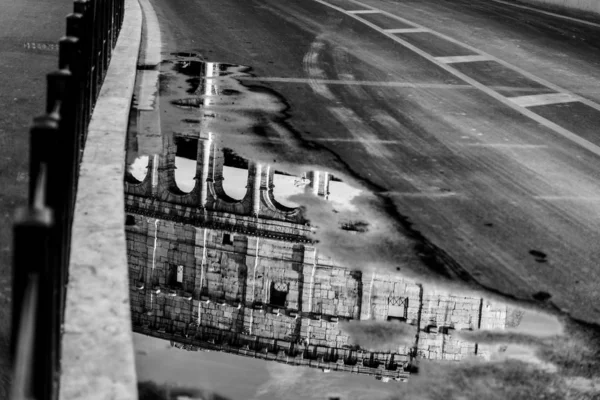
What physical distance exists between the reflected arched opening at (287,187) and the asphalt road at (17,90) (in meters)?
1.90

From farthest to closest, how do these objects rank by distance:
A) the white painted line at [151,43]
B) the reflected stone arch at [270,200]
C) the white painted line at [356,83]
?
the white painted line at [151,43]
the white painted line at [356,83]
the reflected stone arch at [270,200]

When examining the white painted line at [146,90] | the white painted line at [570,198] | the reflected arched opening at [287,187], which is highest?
the white painted line at [570,198]

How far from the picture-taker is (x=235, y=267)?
7648 mm

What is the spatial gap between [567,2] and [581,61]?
9353 millimetres

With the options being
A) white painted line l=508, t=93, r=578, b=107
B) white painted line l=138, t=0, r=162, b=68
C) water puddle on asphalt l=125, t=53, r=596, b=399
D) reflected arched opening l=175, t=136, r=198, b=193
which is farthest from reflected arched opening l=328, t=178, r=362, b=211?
white painted line l=138, t=0, r=162, b=68

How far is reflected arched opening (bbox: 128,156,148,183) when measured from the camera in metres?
9.41

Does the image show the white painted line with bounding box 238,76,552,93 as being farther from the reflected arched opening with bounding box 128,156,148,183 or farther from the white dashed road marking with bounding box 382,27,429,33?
the white dashed road marking with bounding box 382,27,429,33

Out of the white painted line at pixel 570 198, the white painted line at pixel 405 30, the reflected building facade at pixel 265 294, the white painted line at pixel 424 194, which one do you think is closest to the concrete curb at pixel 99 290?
the reflected building facade at pixel 265 294

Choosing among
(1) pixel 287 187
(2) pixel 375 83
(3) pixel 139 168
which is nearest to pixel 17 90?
(3) pixel 139 168

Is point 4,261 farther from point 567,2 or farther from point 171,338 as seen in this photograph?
point 567,2

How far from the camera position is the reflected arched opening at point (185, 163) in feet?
32.0

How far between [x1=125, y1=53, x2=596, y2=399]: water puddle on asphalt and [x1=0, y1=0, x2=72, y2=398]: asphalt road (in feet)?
2.48

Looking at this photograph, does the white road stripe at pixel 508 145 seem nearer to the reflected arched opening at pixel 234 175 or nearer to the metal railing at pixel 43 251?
the reflected arched opening at pixel 234 175

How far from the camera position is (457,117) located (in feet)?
40.8
